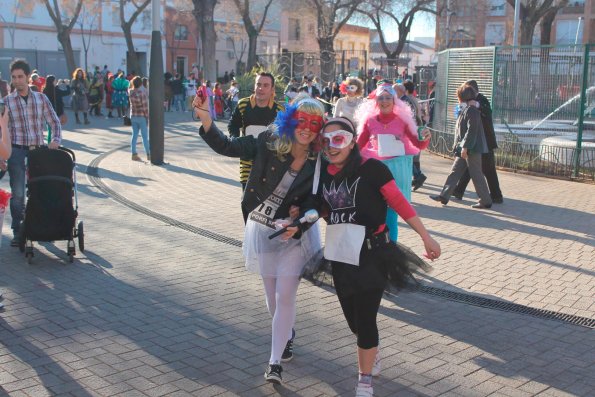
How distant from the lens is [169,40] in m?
64.4

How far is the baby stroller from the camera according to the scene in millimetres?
7121

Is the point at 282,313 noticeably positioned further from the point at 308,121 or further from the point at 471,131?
the point at 471,131

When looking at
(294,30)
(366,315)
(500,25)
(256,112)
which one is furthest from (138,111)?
(294,30)

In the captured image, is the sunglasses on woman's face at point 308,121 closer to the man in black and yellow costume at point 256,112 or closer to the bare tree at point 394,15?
the man in black and yellow costume at point 256,112

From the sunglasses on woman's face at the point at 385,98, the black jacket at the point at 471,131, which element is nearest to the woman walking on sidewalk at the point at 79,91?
the black jacket at the point at 471,131

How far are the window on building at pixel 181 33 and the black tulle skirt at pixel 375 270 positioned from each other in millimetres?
63733

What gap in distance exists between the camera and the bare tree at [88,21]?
5262 cm

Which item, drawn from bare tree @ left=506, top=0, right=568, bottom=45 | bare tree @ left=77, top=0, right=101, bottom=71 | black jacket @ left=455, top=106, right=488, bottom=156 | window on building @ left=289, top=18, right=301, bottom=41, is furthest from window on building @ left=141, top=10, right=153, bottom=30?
black jacket @ left=455, top=106, right=488, bottom=156

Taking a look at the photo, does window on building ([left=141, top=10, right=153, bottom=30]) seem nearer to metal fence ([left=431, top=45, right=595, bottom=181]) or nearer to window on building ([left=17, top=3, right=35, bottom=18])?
window on building ([left=17, top=3, right=35, bottom=18])

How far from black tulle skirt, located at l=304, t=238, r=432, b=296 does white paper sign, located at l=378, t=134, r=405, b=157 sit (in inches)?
104

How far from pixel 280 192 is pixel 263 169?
180 millimetres

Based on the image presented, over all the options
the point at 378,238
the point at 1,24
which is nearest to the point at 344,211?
the point at 378,238

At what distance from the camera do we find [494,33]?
7038cm

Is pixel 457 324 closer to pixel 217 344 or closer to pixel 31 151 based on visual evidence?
pixel 217 344
